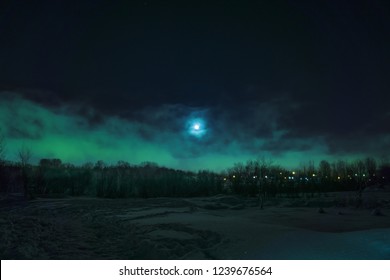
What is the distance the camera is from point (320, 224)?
13.8m

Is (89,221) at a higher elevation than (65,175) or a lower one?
lower

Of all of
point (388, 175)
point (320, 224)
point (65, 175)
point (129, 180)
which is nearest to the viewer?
point (320, 224)

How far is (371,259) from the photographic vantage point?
7512mm

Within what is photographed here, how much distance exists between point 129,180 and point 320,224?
27.2m

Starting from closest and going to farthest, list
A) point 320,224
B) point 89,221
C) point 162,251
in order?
point 162,251, point 320,224, point 89,221

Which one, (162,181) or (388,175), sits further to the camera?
(388,175)

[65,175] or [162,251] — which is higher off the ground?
[65,175]

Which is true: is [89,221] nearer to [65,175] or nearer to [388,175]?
[65,175]
